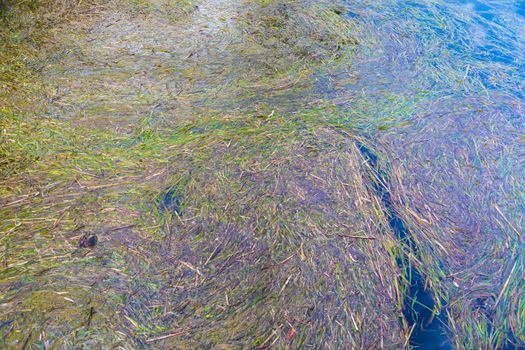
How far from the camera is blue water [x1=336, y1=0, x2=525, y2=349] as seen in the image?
75.8 inches

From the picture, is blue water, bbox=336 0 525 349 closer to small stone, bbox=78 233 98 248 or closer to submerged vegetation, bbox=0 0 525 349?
submerged vegetation, bbox=0 0 525 349

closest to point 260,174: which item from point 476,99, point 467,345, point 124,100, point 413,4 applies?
point 124,100

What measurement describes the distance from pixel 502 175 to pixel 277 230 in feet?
4.72

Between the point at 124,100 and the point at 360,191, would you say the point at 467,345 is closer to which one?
the point at 360,191

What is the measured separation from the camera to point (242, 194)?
2.15 metres

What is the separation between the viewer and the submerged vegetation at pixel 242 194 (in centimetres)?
170

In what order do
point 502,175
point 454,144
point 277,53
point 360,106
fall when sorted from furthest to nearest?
point 277,53
point 360,106
point 454,144
point 502,175

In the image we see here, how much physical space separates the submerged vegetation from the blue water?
0.05 feet

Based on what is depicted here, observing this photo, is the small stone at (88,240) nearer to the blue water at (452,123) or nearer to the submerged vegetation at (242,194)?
the submerged vegetation at (242,194)

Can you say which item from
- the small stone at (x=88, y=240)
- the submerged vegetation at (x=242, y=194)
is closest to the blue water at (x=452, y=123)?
the submerged vegetation at (x=242, y=194)

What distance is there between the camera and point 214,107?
8.76 feet

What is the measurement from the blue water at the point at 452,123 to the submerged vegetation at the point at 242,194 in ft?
0.05

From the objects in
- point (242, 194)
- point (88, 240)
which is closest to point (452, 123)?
point (242, 194)

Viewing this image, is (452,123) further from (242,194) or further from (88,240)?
(88,240)
